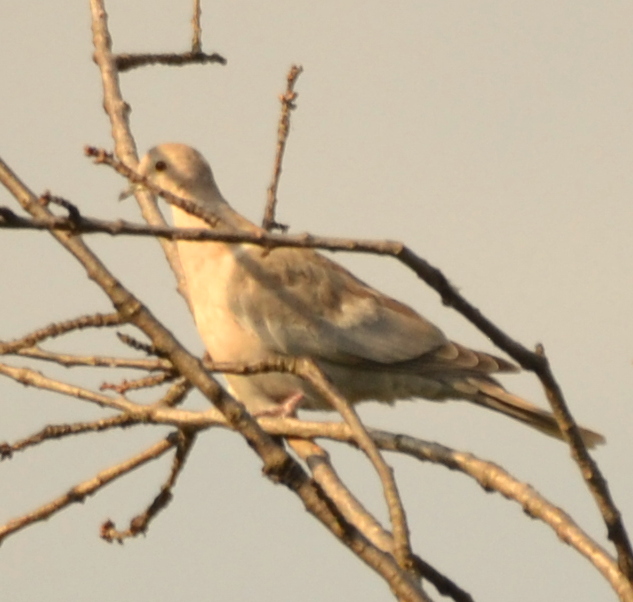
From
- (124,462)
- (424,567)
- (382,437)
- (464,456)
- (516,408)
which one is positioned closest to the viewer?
(424,567)

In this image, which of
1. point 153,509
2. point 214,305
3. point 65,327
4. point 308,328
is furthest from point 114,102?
point 65,327

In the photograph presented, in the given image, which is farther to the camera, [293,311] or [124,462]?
[293,311]

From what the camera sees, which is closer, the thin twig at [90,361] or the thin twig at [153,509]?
the thin twig at [90,361]

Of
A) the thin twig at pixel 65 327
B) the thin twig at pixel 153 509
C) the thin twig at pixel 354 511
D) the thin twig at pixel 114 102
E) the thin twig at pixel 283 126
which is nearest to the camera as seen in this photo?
the thin twig at pixel 354 511

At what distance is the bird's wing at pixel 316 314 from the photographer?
731 centimetres

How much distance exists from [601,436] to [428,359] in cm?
99

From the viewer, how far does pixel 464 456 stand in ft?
12.8

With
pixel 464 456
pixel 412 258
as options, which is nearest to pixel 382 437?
pixel 464 456

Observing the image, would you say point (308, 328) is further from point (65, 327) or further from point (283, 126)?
point (65, 327)

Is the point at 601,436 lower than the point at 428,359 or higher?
lower

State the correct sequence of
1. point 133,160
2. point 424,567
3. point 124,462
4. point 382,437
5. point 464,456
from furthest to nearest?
1. point 133,160
2. point 124,462
3. point 382,437
4. point 464,456
5. point 424,567

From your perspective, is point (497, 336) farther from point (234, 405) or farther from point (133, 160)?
point (133, 160)

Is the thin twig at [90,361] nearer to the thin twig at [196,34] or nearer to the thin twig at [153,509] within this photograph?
the thin twig at [153,509]

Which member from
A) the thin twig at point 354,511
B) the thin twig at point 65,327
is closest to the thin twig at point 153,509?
the thin twig at point 354,511
